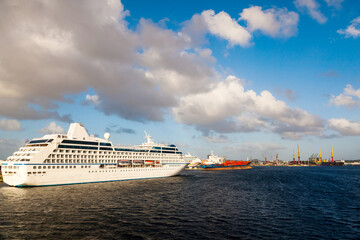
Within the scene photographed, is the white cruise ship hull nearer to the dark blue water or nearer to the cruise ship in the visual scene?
the cruise ship

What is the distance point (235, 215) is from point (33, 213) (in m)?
30.1

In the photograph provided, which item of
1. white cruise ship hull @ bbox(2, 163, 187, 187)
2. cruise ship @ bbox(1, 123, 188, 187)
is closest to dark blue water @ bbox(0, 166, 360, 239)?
white cruise ship hull @ bbox(2, 163, 187, 187)

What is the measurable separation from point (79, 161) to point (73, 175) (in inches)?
194

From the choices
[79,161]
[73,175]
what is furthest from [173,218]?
[79,161]

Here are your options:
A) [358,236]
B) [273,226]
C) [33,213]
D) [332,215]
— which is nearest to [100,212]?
[33,213]

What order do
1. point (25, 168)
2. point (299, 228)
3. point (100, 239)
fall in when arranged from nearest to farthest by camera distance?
1. point (100, 239)
2. point (299, 228)
3. point (25, 168)

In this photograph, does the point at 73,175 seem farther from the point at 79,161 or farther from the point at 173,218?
the point at 173,218

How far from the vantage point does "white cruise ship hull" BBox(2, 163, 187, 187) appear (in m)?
57.1

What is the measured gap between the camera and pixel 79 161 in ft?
225

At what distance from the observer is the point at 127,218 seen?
3019cm

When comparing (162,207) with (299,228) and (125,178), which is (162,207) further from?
(125,178)

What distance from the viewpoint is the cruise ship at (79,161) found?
5844 centimetres

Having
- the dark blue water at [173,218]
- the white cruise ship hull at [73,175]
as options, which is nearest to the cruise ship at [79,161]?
the white cruise ship hull at [73,175]

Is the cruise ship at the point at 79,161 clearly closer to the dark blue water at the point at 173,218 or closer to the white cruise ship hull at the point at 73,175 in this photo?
the white cruise ship hull at the point at 73,175
